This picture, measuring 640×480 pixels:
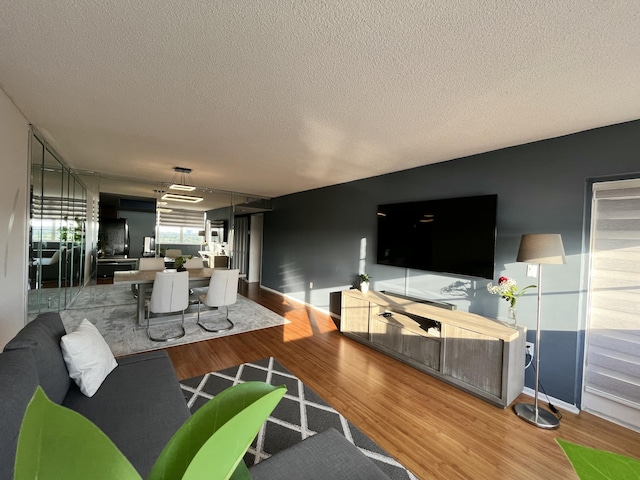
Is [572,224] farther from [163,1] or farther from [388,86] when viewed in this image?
[163,1]

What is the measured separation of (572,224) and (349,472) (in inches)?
107

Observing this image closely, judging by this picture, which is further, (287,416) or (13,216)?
(13,216)

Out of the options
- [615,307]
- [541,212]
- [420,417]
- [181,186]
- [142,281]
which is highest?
[181,186]

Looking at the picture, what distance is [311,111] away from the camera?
2.30m

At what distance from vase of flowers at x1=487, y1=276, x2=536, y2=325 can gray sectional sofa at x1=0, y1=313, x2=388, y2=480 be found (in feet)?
6.89

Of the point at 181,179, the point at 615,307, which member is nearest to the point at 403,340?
the point at 615,307

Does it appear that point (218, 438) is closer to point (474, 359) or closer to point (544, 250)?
point (544, 250)

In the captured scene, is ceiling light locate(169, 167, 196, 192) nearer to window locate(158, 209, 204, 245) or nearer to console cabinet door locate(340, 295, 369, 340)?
window locate(158, 209, 204, 245)

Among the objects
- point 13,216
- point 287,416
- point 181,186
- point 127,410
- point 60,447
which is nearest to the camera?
point 60,447

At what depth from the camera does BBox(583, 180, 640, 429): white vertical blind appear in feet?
7.47

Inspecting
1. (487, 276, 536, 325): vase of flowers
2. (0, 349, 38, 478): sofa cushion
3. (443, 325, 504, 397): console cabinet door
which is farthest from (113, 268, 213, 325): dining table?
(487, 276, 536, 325): vase of flowers

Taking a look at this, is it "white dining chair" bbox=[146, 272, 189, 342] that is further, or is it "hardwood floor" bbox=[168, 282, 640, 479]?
"white dining chair" bbox=[146, 272, 189, 342]

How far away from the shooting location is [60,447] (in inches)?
11.9

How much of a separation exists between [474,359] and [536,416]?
0.57 meters
